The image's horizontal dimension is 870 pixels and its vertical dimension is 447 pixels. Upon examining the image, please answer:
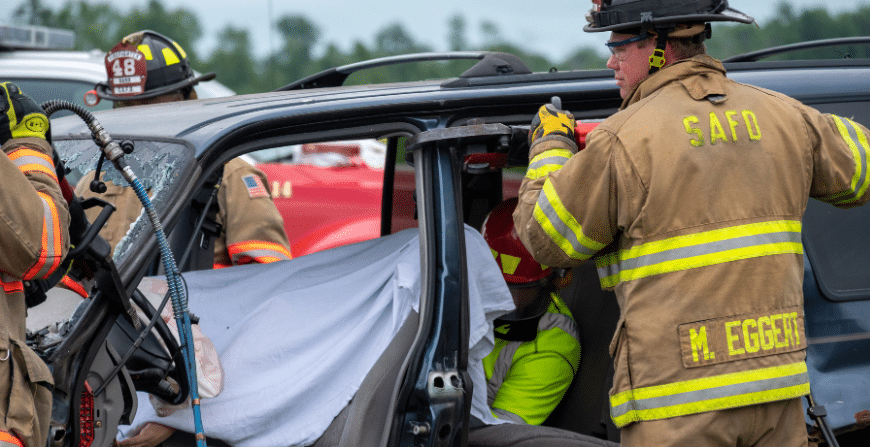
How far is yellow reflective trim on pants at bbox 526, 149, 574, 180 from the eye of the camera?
231 cm

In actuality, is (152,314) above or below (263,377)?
above

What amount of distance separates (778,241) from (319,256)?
1513mm

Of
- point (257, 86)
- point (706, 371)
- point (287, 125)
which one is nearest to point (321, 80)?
point (287, 125)

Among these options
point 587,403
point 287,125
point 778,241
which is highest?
point 287,125

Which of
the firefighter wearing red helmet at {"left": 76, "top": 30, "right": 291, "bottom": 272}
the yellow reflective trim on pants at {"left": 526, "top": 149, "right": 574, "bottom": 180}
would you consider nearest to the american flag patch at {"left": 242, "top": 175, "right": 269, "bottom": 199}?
the firefighter wearing red helmet at {"left": 76, "top": 30, "right": 291, "bottom": 272}

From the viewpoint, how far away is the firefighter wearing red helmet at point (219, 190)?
11.0ft

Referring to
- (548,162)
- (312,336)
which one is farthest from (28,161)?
(548,162)

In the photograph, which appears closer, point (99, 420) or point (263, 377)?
point (99, 420)

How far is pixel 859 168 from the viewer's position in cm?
240

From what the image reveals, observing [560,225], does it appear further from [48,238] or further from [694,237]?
[48,238]

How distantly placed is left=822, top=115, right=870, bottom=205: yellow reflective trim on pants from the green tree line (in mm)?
17670

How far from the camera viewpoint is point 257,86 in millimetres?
26812

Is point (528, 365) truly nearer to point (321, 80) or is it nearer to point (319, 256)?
point (319, 256)

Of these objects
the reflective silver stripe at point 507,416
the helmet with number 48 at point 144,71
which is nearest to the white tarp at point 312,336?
the reflective silver stripe at point 507,416
